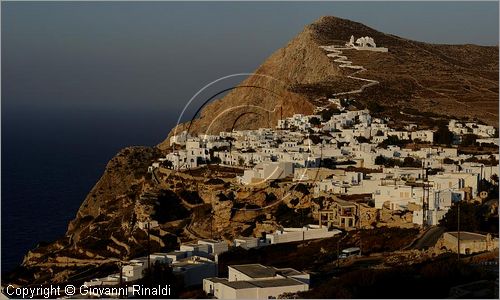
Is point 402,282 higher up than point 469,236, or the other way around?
point 469,236

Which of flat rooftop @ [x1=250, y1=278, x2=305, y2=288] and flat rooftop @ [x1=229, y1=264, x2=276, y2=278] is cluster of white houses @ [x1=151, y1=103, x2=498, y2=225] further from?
flat rooftop @ [x1=250, y1=278, x2=305, y2=288]

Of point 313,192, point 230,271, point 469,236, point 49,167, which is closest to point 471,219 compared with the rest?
point 469,236

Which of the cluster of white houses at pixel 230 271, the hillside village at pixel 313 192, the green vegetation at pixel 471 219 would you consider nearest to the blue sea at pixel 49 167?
the hillside village at pixel 313 192

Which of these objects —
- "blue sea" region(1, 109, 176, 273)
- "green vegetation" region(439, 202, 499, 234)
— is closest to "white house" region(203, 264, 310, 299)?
"green vegetation" region(439, 202, 499, 234)

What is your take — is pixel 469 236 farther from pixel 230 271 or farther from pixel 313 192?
pixel 313 192

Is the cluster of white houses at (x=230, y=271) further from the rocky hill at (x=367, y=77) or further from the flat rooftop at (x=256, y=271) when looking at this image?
the rocky hill at (x=367, y=77)

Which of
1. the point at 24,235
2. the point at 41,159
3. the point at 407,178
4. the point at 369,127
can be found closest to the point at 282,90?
the point at 369,127
